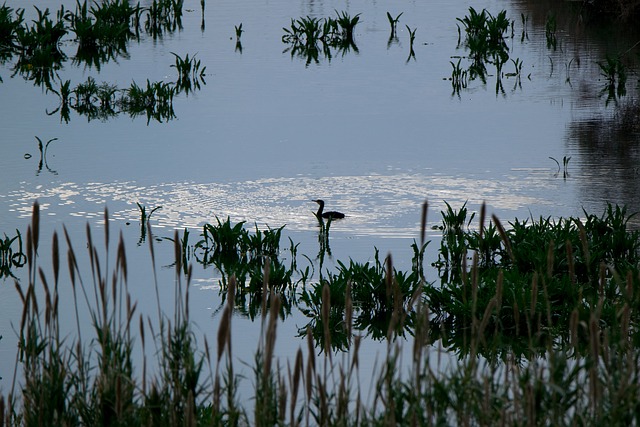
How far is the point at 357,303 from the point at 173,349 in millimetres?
3249

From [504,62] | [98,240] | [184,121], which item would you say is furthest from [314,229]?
[504,62]

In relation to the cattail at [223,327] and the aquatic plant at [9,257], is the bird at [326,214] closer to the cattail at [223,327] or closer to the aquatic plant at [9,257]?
the aquatic plant at [9,257]

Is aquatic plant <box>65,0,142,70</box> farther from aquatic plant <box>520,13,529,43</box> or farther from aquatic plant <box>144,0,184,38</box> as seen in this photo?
aquatic plant <box>520,13,529,43</box>

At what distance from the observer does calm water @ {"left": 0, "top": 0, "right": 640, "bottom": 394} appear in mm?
9055

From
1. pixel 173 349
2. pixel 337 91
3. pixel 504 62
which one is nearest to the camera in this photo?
pixel 173 349

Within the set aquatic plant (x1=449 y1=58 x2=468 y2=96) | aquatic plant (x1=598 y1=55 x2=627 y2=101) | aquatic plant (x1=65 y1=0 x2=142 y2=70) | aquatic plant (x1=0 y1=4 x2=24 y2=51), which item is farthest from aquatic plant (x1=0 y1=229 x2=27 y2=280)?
aquatic plant (x1=0 y1=4 x2=24 y2=51)

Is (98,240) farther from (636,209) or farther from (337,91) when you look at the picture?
(337,91)

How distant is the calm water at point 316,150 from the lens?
29.7 ft

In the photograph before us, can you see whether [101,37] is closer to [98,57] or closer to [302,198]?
[98,57]

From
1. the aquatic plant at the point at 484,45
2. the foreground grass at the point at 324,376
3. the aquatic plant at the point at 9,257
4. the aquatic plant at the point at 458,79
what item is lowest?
the aquatic plant at the point at 9,257

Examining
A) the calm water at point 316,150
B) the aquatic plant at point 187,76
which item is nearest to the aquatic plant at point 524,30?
the calm water at point 316,150

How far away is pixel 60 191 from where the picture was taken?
10.1 metres

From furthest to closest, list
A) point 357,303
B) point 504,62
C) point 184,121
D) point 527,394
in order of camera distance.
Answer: point 504,62, point 184,121, point 357,303, point 527,394

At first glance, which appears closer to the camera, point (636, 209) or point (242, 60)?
point (636, 209)
